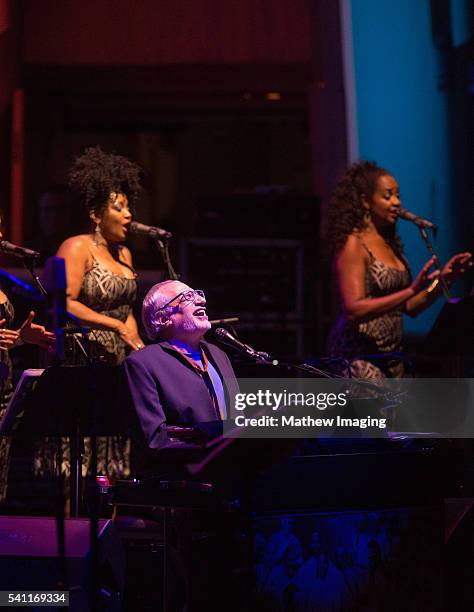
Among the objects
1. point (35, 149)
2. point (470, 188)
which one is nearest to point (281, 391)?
point (470, 188)

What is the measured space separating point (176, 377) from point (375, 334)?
171cm

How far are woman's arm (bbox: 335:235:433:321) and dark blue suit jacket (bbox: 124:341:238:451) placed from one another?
4.78 ft

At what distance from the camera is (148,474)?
12.9ft

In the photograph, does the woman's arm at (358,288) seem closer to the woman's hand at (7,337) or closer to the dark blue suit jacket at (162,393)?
the dark blue suit jacket at (162,393)

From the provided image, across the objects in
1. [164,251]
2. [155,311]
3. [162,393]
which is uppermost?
[164,251]

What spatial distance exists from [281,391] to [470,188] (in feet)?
10.0

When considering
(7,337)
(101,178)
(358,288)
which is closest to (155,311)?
(7,337)

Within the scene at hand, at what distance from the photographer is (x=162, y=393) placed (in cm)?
414

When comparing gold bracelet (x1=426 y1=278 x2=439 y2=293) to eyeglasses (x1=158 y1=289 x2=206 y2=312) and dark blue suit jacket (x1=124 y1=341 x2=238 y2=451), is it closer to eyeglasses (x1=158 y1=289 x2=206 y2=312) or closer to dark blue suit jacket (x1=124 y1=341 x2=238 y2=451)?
eyeglasses (x1=158 y1=289 x2=206 y2=312)

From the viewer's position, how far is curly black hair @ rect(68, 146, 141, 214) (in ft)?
18.2

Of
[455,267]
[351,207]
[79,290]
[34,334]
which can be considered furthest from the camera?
[351,207]

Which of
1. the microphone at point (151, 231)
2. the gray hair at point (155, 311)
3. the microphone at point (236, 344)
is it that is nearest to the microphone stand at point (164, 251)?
the microphone at point (151, 231)

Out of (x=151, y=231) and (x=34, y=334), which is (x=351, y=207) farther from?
(x=34, y=334)

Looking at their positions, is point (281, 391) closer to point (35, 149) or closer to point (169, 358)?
point (169, 358)
